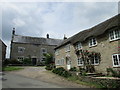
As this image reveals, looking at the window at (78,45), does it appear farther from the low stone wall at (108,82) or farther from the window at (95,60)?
the low stone wall at (108,82)

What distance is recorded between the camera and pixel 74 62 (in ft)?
63.0

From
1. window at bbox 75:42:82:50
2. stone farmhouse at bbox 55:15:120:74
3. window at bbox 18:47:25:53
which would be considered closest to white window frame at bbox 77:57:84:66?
stone farmhouse at bbox 55:15:120:74

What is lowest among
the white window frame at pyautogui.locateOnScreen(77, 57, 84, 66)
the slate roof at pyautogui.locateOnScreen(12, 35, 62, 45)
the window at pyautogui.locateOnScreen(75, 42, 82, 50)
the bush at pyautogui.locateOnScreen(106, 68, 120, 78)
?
the bush at pyautogui.locateOnScreen(106, 68, 120, 78)

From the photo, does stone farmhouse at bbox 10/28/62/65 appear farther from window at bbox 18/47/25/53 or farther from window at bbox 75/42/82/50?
window at bbox 75/42/82/50

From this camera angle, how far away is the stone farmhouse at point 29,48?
36625mm

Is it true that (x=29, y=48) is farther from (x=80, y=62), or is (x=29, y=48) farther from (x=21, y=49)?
(x=80, y=62)

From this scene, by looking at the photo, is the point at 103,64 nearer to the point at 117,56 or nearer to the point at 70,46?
the point at 117,56

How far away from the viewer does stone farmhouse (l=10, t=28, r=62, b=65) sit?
120 ft

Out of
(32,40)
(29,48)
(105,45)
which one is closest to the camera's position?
(105,45)

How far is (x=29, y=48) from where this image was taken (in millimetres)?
38969

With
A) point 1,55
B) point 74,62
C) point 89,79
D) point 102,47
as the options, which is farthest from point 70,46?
point 1,55

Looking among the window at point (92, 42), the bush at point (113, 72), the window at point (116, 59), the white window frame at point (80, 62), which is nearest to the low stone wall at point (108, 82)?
the bush at point (113, 72)

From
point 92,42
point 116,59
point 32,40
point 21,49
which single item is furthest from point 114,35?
point 32,40

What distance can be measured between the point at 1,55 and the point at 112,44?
31410 mm
